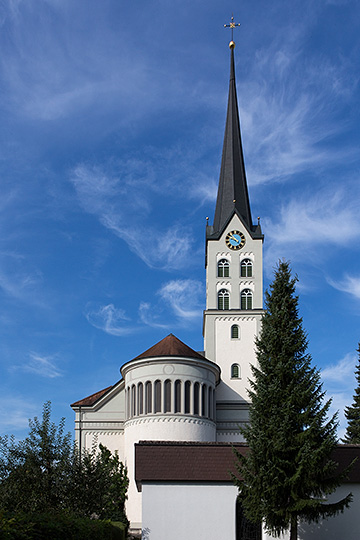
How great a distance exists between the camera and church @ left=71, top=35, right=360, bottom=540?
88.8 ft

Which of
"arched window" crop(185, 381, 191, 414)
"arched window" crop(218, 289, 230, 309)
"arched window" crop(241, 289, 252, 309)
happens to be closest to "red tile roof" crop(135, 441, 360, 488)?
"arched window" crop(185, 381, 191, 414)

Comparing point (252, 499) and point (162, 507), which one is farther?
point (162, 507)

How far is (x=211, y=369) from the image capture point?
4600cm

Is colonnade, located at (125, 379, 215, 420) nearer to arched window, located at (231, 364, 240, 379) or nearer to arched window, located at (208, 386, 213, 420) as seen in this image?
arched window, located at (208, 386, 213, 420)

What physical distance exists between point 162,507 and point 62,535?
13.2 meters

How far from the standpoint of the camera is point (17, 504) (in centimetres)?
1914

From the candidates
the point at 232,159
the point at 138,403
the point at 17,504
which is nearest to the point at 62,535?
the point at 17,504

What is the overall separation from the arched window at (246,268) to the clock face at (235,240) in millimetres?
1388

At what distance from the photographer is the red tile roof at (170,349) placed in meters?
44.5

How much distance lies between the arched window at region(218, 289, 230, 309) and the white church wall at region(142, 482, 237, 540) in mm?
27761

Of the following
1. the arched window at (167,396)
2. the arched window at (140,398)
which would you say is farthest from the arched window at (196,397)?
Result: the arched window at (140,398)

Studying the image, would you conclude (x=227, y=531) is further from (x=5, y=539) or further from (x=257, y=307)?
(x=257, y=307)

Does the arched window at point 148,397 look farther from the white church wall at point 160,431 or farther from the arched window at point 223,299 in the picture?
the arched window at point 223,299

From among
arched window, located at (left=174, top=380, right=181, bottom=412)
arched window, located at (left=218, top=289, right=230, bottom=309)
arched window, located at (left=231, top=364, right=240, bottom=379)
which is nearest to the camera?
arched window, located at (left=174, top=380, right=181, bottom=412)
